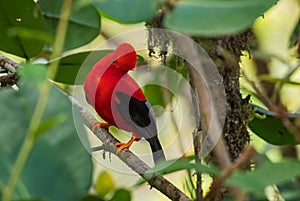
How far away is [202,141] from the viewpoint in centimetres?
97

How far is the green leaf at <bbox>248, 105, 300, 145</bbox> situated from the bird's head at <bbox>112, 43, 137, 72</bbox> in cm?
37

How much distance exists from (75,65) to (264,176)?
75 cm

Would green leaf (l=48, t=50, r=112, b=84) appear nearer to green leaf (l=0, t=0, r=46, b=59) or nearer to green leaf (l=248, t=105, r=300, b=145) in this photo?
green leaf (l=0, t=0, r=46, b=59)

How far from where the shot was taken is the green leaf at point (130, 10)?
548mm

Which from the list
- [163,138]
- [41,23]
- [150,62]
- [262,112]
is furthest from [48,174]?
[163,138]

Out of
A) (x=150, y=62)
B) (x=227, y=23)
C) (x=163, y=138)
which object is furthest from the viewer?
(x=163, y=138)

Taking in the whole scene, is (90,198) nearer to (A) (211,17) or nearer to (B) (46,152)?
(B) (46,152)

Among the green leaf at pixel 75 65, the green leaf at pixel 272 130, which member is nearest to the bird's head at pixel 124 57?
the green leaf at pixel 75 65

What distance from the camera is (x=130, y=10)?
0.56 m

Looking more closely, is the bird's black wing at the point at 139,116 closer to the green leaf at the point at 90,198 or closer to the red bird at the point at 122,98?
Result: the red bird at the point at 122,98

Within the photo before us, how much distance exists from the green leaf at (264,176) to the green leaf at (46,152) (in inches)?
5.2

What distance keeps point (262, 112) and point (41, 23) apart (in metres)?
0.46

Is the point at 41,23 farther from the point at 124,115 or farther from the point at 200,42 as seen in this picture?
the point at 124,115

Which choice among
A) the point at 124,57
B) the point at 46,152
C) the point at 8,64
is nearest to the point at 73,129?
the point at 46,152
